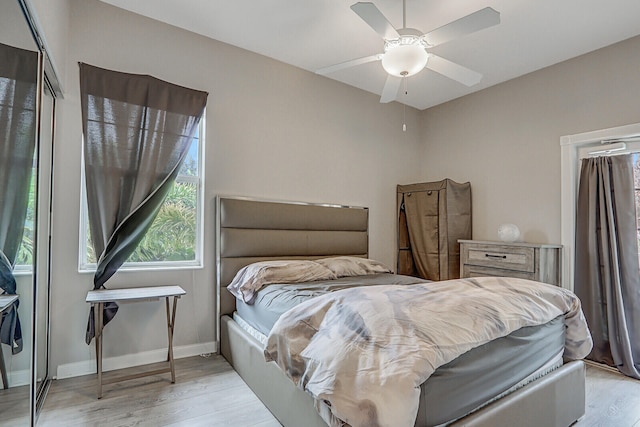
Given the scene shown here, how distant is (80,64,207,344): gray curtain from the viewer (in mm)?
2637

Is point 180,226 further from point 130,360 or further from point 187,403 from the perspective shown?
Answer: point 187,403

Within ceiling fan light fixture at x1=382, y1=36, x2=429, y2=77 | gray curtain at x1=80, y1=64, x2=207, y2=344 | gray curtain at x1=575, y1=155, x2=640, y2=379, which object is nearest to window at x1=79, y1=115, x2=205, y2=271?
gray curtain at x1=80, y1=64, x2=207, y2=344

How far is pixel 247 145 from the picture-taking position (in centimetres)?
342

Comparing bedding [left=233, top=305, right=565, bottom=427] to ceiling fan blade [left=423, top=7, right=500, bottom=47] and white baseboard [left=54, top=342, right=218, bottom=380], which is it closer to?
ceiling fan blade [left=423, top=7, right=500, bottom=47]

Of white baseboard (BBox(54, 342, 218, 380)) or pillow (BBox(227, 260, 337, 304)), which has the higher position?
pillow (BBox(227, 260, 337, 304))

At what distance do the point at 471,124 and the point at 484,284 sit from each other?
2763mm

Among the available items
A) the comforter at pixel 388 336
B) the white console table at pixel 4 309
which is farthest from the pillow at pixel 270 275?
the white console table at pixel 4 309

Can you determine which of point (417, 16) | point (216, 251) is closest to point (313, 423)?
point (216, 251)

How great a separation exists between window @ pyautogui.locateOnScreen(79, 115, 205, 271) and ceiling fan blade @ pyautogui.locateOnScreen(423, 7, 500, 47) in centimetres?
212

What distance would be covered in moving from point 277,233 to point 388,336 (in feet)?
7.18

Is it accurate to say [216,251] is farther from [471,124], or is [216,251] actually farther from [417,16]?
[471,124]

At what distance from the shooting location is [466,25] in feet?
6.63

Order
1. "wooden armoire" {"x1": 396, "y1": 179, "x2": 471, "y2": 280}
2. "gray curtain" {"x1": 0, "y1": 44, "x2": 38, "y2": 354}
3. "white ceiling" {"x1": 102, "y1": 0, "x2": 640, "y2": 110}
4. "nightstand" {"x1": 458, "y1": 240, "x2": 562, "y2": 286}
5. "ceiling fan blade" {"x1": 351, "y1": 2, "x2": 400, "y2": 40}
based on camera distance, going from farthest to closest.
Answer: "wooden armoire" {"x1": 396, "y1": 179, "x2": 471, "y2": 280}
"nightstand" {"x1": 458, "y1": 240, "x2": 562, "y2": 286}
"white ceiling" {"x1": 102, "y1": 0, "x2": 640, "y2": 110}
"ceiling fan blade" {"x1": 351, "y1": 2, "x2": 400, "y2": 40}
"gray curtain" {"x1": 0, "y1": 44, "x2": 38, "y2": 354}

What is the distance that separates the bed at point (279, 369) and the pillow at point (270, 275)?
15 cm
